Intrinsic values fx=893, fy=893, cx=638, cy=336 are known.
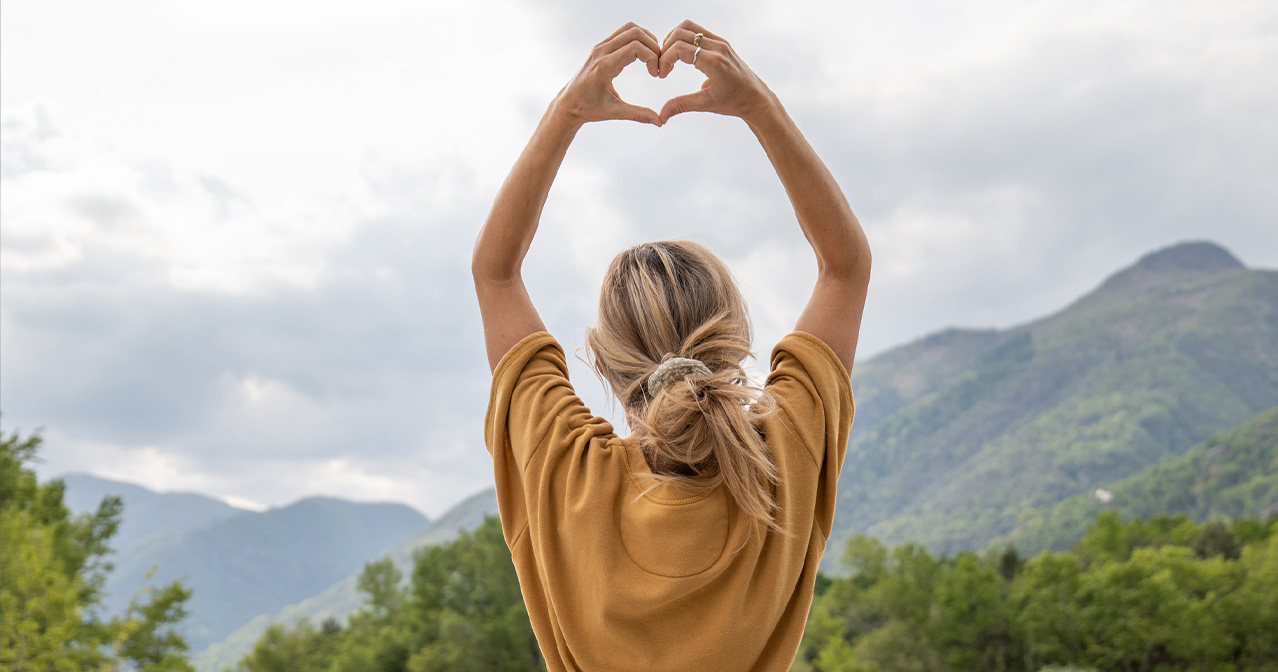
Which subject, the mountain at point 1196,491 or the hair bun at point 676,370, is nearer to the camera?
the hair bun at point 676,370

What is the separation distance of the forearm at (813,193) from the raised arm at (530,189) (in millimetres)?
254

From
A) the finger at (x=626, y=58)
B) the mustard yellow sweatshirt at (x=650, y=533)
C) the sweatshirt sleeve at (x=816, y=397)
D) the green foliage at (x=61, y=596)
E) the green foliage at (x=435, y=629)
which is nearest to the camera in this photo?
the mustard yellow sweatshirt at (x=650, y=533)

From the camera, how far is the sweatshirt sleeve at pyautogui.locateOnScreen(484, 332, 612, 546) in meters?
1.77

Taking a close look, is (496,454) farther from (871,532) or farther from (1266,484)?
(871,532)

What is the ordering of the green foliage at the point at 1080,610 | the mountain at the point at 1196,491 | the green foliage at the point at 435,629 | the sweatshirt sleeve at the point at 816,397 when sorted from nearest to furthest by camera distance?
the sweatshirt sleeve at the point at 816,397
the green foliage at the point at 1080,610
the green foliage at the point at 435,629
the mountain at the point at 1196,491

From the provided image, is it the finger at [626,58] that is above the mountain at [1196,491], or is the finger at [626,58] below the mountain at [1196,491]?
below

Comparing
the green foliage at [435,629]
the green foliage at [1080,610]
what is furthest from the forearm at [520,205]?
the green foliage at [435,629]

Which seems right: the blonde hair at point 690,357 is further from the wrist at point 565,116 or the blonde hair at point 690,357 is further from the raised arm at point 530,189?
the wrist at point 565,116

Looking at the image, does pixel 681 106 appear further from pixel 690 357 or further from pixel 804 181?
pixel 690 357

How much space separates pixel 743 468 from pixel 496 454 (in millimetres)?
532

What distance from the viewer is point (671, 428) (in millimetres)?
1729

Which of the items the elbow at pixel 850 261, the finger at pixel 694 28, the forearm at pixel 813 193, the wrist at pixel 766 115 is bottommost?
the elbow at pixel 850 261

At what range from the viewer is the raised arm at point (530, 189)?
75.7 inches

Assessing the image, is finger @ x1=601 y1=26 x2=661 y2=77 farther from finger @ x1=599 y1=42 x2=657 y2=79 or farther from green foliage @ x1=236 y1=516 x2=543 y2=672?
green foliage @ x1=236 y1=516 x2=543 y2=672
